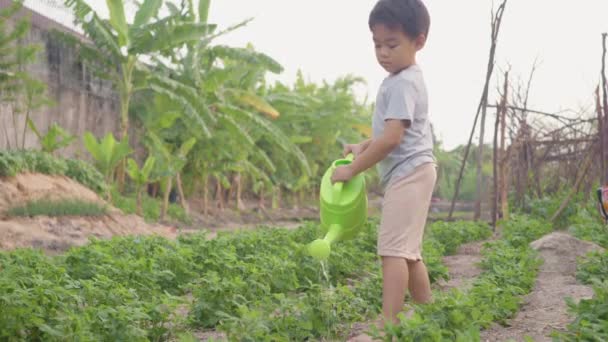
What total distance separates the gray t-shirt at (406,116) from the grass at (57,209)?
17.2ft

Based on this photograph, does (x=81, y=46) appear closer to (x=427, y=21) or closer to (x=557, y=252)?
(x=557, y=252)

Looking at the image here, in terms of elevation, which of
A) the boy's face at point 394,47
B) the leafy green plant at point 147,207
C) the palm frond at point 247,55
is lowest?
the leafy green plant at point 147,207

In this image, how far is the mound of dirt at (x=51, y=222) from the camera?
649cm

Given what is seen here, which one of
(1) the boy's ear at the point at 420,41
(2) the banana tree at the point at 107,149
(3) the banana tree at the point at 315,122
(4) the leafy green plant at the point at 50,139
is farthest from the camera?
(3) the banana tree at the point at 315,122

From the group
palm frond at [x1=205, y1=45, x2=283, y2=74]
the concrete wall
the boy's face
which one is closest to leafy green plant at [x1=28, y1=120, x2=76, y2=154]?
the concrete wall

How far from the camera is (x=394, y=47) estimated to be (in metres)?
2.77

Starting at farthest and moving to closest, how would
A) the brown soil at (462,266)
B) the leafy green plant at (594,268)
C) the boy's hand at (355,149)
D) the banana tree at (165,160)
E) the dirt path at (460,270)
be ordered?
the banana tree at (165,160)
the brown soil at (462,266)
the leafy green plant at (594,268)
the dirt path at (460,270)
the boy's hand at (355,149)

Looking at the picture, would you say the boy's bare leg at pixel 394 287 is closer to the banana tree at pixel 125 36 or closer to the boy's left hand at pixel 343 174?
the boy's left hand at pixel 343 174

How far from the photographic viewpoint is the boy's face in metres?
2.73

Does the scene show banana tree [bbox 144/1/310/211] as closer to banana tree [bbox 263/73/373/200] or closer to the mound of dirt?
banana tree [bbox 263/73/373/200]

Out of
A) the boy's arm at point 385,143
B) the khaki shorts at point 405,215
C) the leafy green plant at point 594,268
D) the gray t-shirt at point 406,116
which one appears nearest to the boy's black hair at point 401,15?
the gray t-shirt at point 406,116

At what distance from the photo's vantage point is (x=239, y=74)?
13188mm

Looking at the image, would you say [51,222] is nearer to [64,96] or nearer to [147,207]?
[64,96]

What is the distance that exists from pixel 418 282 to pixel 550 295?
138 cm
